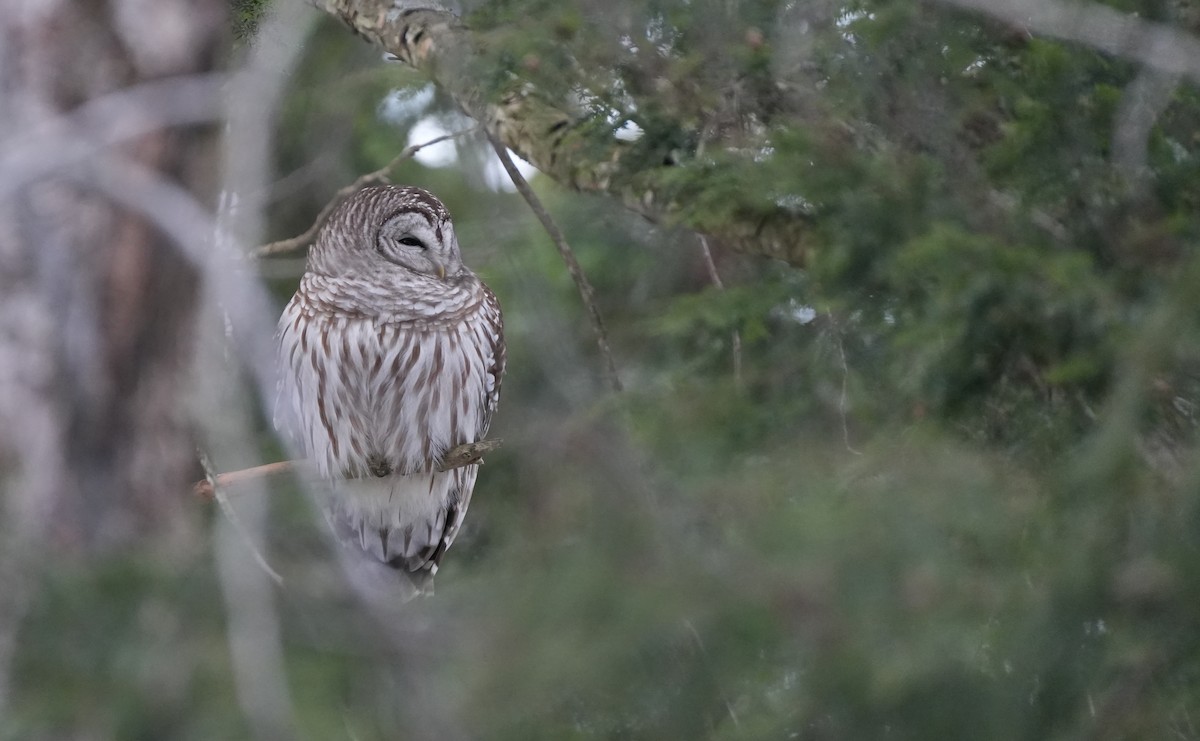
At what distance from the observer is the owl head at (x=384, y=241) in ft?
13.4

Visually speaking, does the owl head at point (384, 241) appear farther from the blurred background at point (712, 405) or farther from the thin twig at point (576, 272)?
the thin twig at point (576, 272)

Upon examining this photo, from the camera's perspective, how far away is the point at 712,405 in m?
2.70

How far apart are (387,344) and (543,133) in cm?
100

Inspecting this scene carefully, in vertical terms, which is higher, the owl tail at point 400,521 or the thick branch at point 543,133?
the thick branch at point 543,133

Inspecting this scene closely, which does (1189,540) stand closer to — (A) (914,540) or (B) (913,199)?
(A) (914,540)

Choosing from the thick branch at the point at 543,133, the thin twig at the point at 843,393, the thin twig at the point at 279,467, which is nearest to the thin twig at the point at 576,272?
the thick branch at the point at 543,133

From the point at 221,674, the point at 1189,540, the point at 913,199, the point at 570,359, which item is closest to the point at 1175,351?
the point at 1189,540

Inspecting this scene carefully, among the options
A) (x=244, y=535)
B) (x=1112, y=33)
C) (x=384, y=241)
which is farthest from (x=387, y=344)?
(x=1112, y=33)

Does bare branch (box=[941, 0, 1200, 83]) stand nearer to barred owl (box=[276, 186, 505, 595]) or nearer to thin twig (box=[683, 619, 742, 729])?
thin twig (box=[683, 619, 742, 729])

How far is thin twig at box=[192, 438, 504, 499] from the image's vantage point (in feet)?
6.30

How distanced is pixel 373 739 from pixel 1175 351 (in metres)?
1.28

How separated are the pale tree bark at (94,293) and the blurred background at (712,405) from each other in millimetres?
11

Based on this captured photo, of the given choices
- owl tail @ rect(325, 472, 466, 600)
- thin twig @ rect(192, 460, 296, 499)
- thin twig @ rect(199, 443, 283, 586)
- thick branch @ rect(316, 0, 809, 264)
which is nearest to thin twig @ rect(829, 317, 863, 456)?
thick branch @ rect(316, 0, 809, 264)

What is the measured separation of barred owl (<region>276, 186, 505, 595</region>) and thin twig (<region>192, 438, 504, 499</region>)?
1.80 feet
